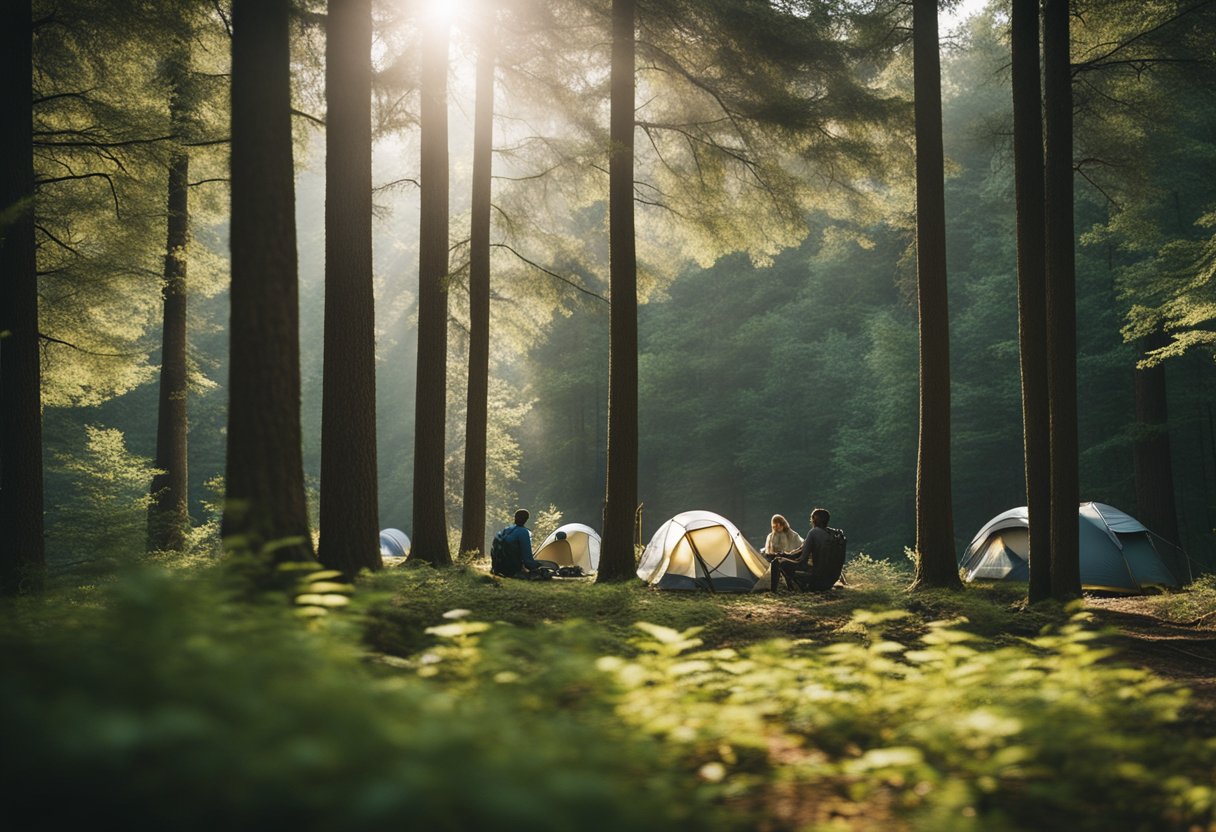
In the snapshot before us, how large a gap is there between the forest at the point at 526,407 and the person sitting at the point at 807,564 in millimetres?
145

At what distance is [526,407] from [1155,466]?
53.0 feet

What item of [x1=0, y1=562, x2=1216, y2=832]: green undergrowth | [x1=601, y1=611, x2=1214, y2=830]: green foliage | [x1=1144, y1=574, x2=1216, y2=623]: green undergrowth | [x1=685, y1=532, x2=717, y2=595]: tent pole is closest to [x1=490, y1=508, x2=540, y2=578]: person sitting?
[x1=685, y1=532, x2=717, y2=595]: tent pole

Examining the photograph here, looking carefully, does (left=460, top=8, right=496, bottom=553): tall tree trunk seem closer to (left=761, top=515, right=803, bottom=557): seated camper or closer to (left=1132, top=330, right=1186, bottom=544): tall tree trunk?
(left=761, top=515, right=803, bottom=557): seated camper

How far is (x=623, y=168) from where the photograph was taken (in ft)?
33.6

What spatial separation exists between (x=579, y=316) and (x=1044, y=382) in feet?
107

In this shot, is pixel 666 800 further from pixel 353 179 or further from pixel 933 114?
pixel 933 114

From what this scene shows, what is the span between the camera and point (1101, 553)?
12.5 m

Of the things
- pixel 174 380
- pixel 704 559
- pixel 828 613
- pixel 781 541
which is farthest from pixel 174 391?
pixel 828 613

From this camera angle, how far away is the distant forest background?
436 inches

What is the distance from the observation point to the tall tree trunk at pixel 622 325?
10094mm

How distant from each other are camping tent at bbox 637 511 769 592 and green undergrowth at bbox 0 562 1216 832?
6198mm

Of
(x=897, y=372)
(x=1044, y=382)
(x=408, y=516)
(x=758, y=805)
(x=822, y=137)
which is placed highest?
(x=822, y=137)

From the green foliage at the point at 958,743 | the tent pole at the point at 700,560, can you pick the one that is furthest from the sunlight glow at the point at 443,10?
the green foliage at the point at 958,743

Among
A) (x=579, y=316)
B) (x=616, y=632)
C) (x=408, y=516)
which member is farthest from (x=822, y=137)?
(x=408, y=516)
